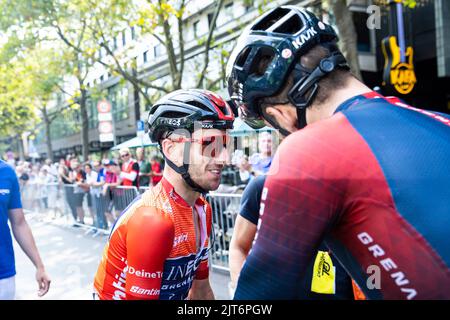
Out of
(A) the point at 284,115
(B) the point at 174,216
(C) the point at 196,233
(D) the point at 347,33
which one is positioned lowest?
(C) the point at 196,233

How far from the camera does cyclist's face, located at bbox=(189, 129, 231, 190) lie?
2236 millimetres

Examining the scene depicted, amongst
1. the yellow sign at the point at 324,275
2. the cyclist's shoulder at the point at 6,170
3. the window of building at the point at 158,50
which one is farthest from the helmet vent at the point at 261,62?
the window of building at the point at 158,50

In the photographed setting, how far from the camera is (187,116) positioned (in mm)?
2285

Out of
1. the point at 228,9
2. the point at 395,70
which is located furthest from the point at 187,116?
the point at 228,9

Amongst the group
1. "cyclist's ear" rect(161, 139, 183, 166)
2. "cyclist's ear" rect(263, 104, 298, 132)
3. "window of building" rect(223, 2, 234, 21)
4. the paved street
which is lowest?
the paved street

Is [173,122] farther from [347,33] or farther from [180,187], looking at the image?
[347,33]

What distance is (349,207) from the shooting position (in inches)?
41.3

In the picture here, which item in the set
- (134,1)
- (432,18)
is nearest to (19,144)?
(134,1)

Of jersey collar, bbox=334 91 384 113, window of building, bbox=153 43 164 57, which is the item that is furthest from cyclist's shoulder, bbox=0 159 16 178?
window of building, bbox=153 43 164 57

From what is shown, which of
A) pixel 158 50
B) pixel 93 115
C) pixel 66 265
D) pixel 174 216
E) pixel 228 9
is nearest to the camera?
pixel 174 216

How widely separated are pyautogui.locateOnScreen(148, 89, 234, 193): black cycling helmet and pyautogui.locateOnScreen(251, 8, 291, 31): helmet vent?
2.68 feet

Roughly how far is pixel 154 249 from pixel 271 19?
45.2 inches

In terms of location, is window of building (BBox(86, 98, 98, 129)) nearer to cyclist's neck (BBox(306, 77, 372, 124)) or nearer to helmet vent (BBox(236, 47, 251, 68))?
helmet vent (BBox(236, 47, 251, 68))

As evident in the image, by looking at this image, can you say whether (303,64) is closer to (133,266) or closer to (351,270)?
(351,270)
